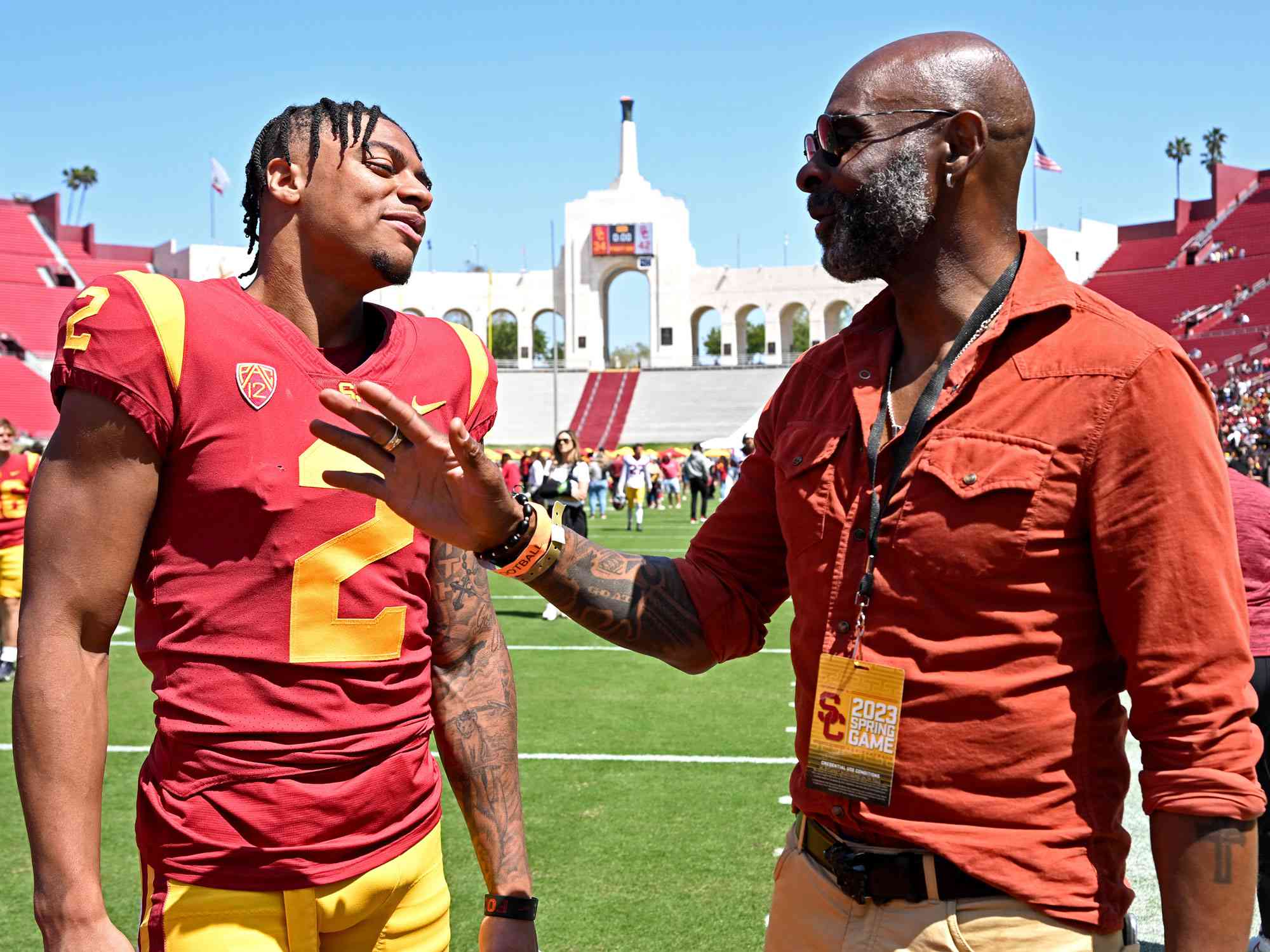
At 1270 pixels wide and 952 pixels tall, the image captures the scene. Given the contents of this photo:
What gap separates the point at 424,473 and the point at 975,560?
0.89m

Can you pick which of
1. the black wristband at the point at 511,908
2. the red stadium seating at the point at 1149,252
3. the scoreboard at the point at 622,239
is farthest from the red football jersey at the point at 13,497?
the scoreboard at the point at 622,239

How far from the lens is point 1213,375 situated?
45.6 metres

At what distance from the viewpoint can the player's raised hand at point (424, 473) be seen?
198 centimetres

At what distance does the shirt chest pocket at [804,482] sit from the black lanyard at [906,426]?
0.27 feet

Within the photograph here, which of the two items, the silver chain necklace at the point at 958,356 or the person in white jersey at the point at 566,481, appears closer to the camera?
the silver chain necklace at the point at 958,356

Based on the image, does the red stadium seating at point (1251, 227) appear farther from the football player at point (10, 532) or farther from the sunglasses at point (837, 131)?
the sunglasses at point (837, 131)

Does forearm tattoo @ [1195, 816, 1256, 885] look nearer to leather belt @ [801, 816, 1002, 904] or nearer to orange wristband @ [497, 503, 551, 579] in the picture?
leather belt @ [801, 816, 1002, 904]

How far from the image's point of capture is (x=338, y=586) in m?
2.31

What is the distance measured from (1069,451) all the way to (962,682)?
380 mm

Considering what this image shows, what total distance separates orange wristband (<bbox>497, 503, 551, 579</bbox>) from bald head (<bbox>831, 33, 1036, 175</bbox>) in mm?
893

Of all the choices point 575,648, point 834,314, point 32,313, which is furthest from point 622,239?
point 575,648

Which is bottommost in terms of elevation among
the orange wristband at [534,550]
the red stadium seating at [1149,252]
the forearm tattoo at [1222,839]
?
the forearm tattoo at [1222,839]

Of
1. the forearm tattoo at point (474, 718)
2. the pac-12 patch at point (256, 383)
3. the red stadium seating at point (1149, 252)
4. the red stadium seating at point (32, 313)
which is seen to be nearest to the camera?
the pac-12 patch at point (256, 383)

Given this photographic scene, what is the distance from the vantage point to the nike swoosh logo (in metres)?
2.54
